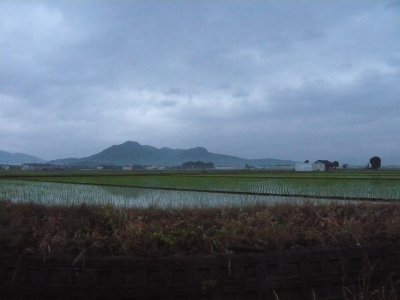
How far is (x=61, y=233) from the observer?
7418 millimetres

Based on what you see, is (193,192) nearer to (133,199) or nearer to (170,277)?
(133,199)

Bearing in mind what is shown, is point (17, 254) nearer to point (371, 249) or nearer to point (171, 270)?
point (171, 270)

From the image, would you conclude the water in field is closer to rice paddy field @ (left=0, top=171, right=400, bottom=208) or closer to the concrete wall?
rice paddy field @ (left=0, top=171, right=400, bottom=208)

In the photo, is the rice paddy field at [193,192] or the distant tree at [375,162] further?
the distant tree at [375,162]

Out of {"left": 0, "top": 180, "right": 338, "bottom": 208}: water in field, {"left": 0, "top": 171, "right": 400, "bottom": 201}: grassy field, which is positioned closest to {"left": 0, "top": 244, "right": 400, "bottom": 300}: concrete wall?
{"left": 0, "top": 180, "right": 338, "bottom": 208}: water in field

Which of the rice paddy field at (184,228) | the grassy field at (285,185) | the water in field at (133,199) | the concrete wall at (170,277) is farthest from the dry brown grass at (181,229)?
the grassy field at (285,185)

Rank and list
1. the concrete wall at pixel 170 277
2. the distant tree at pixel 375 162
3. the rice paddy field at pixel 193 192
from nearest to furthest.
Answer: the concrete wall at pixel 170 277 < the rice paddy field at pixel 193 192 < the distant tree at pixel 375 162

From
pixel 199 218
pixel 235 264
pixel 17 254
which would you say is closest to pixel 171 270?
pixel 235 264

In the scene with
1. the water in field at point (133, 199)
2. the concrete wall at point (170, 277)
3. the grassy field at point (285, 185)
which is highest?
the water in field at point (133, 199)

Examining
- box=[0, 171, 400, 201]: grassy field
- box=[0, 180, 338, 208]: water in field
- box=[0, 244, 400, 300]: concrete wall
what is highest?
box=[0, 180, 338, 208]: water in field

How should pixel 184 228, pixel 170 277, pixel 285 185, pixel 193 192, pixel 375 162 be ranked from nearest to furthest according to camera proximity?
pixel 170 277, pixel 184 228, pixel 193 192, pixel 285 185, pixel 375 162

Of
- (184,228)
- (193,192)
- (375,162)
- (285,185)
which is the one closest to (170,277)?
(184,228)

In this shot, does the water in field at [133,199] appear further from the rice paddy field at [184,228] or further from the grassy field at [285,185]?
the grassy field at [285,185]

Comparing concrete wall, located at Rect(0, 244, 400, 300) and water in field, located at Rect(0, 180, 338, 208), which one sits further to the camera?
water in field, located at Rect(0, 180, 338, 208)
